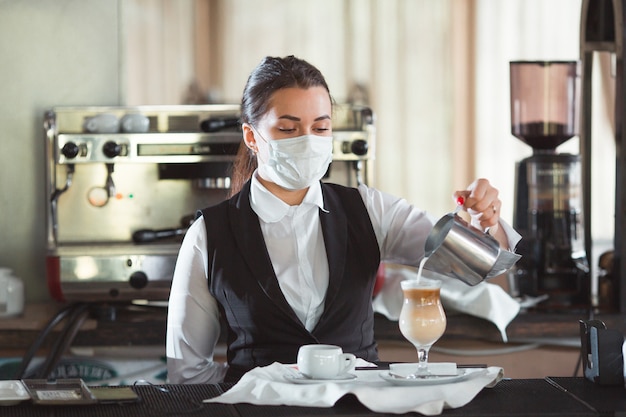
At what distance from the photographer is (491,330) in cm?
317

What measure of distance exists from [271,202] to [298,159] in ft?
0.44

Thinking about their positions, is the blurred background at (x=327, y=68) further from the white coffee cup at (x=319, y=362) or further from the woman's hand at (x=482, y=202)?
the white coffee cup at (x=319, y=362)

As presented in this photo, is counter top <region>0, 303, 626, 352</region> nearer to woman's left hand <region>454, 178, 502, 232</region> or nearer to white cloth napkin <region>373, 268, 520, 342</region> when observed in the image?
white cloth napkin <region>373, 268, 520, 342</region>

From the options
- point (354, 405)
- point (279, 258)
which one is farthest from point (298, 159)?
point (354, 405)

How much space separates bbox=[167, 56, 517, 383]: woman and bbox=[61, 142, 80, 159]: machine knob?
1101 mm

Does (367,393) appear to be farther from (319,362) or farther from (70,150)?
(70,150)

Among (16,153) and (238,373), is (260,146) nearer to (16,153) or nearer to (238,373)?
(238,373)

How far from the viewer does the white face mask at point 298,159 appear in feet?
7.38

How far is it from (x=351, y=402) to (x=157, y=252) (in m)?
1.70

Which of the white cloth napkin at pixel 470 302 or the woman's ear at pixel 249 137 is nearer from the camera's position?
the woman's ear at pixel 249 137

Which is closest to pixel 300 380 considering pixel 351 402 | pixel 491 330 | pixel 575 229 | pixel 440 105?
pixel 351 402

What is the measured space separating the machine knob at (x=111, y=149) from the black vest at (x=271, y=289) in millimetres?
1064

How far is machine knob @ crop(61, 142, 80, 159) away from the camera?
130 inches

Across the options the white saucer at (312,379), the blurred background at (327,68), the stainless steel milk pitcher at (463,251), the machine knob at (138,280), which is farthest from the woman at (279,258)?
the blurred background at (327,68)
